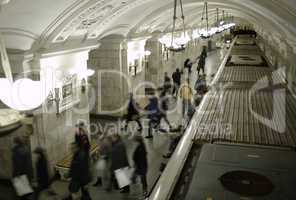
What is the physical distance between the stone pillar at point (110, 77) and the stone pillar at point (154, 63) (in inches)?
169

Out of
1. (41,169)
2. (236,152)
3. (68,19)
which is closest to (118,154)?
(41,169)

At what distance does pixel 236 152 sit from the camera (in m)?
4.59

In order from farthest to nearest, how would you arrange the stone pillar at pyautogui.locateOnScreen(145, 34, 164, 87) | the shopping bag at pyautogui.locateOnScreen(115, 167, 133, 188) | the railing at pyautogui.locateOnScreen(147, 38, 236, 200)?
the stone pillar at pyautogui.locateOnScreen(145, 34, 164, 87) < the shopping bag at pyautogui.locateOnScreen(115, 167, 133, 188) < the railing at pyautogui.locateOnScreen(147, 38, 236, 200)

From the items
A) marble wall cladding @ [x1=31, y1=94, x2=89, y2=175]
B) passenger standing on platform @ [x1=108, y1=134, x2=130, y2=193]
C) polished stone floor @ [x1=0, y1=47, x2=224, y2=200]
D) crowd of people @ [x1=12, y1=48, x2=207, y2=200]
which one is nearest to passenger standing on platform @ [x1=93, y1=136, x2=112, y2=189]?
crowd of people @ [x1=12, y1=48, x2=207, y2=200]

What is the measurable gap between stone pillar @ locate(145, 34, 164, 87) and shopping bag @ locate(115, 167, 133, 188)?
9.86 meters

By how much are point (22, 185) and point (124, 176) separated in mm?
1890

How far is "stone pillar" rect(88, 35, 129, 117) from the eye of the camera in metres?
11.2

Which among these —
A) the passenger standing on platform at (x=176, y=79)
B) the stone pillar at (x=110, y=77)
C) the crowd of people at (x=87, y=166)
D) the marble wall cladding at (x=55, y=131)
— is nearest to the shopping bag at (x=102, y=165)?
the crowd of people at (x=87, y=166)

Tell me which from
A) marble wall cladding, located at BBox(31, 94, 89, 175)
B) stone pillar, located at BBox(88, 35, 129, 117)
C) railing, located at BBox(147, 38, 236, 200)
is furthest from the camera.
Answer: stone pillar, located at BBox(88, 35, 129, 117)

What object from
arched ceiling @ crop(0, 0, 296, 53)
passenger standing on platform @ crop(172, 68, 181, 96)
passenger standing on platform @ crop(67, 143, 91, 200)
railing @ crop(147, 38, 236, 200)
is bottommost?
passenger standing on platform @ crop(67, 143, 91, 200)

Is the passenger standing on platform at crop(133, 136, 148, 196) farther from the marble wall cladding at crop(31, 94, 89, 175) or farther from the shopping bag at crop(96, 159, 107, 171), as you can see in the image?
the marble wall cladding at crop(31, 94, 89, 175)

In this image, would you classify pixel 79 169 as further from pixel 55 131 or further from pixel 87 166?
pixel 55 131

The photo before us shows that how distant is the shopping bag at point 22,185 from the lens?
5.61 metres

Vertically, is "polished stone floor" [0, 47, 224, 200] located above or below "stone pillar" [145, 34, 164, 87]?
below
